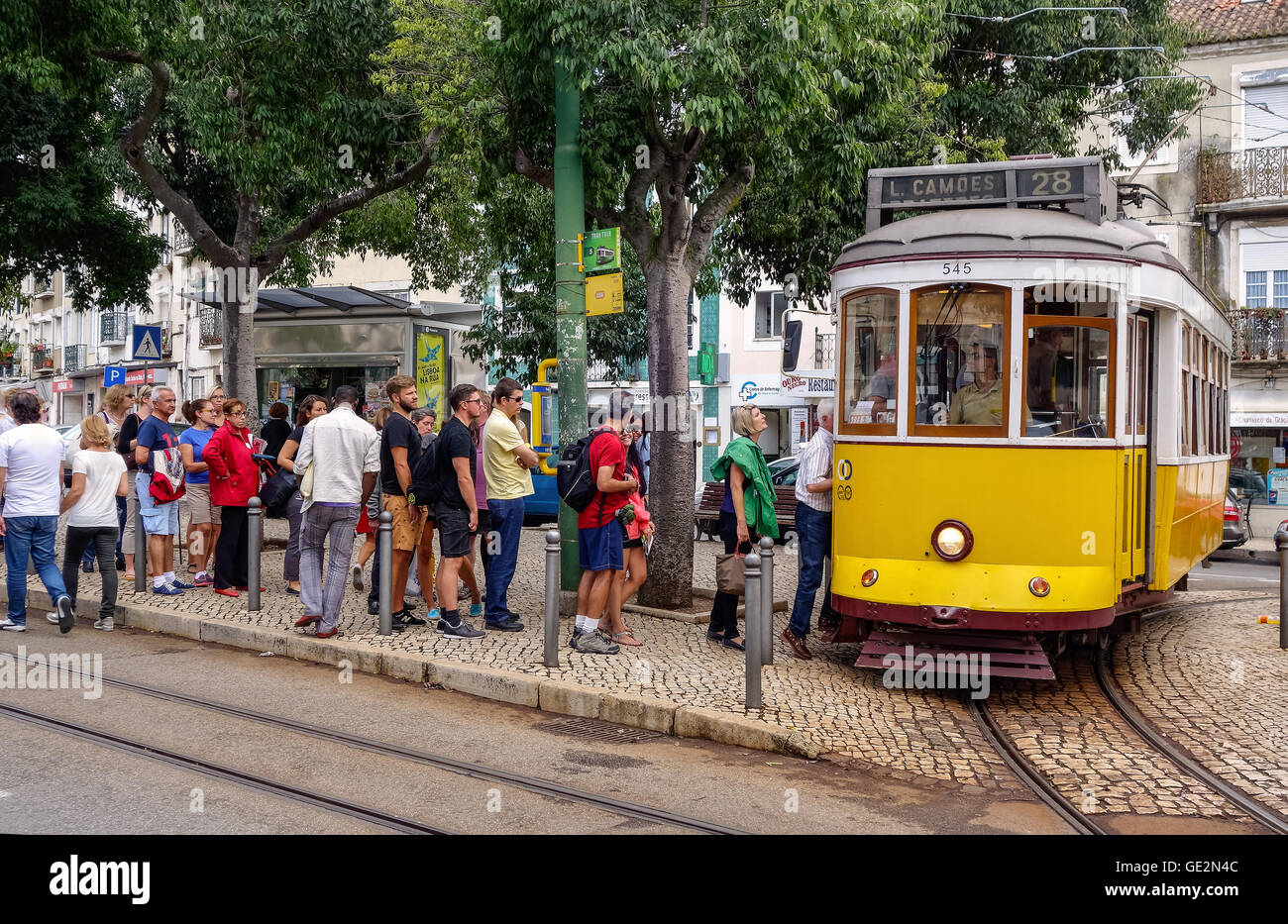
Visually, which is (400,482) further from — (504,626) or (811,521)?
(811,521)

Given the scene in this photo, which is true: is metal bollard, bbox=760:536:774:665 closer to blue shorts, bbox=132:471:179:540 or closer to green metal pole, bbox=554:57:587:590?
green metal pole, bbox=554:57:587:590

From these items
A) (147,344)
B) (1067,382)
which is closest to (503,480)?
(1067,382)

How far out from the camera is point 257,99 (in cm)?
1514

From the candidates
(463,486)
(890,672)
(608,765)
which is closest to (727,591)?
(890,672)

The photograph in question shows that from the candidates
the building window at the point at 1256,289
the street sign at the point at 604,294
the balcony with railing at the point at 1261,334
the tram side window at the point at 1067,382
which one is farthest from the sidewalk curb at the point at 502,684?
the building window at the point at 1256,289

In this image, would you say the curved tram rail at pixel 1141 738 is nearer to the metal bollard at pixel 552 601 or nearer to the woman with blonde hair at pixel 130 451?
the metal bollard at pixel 552 601

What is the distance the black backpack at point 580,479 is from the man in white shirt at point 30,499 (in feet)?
13.3

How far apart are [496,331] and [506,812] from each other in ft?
76.0

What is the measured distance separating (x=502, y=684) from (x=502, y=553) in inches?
75.2

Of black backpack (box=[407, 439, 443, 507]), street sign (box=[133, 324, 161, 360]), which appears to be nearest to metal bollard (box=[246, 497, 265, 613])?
black backpack (box=[407, 439, 443, 507])

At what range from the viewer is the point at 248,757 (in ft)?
21.2

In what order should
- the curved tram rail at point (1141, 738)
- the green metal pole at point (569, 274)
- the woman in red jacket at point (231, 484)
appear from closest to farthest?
the curved tram rail at point (1141, 738) < the green metal pole at point (569, 274) < the woman in red jacket at point (231, 484)

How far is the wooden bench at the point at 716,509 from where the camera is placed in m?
18.9

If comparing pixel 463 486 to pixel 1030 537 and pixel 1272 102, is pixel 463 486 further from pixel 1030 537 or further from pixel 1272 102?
pixel 1272 102
